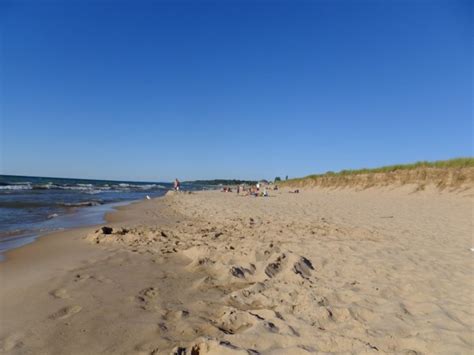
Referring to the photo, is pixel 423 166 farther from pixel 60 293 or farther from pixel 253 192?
pixel 60 293

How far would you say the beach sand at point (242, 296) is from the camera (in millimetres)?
2660

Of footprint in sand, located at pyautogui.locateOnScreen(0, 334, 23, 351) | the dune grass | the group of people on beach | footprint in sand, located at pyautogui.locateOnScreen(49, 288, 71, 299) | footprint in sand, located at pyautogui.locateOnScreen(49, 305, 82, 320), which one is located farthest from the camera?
the group of people on beach

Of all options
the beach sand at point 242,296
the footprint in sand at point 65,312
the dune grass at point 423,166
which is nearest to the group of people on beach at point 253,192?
the dune grass at point 423,166

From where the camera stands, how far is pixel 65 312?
322 centimetres

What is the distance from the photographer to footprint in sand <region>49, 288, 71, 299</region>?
3.63 meters

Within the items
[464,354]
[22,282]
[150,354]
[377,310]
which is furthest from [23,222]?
[464,354]

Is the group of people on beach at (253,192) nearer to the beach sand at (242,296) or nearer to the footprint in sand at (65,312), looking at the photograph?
the beach sand at (242,296)

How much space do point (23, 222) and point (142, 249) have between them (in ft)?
20.3

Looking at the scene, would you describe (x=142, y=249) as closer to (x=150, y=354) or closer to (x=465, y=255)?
(x=150, y=354)

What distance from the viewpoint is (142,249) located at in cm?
598

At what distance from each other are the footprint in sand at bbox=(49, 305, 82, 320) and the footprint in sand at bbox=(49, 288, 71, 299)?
13.6 inches

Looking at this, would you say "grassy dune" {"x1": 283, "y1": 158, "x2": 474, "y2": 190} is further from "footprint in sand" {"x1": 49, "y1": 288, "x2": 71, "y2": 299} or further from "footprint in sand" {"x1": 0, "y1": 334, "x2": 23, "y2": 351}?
"footprint in sand" {"x1": 0, "y1": 334, "x2": 23, "y2": 351}

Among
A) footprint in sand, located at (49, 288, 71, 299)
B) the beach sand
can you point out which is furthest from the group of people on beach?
footprint in sand, located at (49, 288, 71, 299)

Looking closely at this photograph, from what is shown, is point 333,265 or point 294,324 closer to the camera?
point 294,324
